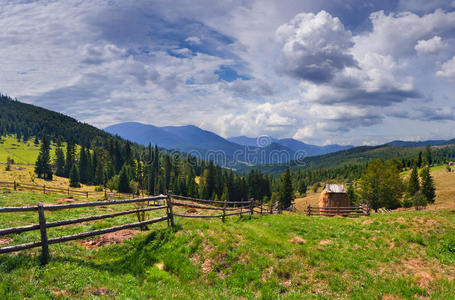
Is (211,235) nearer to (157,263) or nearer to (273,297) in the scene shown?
(157,263)

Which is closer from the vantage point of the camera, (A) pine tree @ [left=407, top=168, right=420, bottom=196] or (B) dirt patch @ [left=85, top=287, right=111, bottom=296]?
(B) dirt patch @ [left=85, top=287, right=111, bottom=296]

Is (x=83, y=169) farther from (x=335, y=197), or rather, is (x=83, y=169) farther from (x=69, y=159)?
(x=335, y=197)

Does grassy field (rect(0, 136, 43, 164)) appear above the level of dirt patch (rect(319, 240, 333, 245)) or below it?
above

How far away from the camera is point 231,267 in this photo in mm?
10156

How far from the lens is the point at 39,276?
7.40m

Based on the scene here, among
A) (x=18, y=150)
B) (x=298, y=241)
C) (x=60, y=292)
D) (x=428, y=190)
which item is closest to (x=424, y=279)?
(x=298, y=241)

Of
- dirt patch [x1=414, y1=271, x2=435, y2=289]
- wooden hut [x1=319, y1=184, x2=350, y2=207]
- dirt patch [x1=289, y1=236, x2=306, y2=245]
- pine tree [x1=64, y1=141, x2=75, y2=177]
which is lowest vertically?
wooden hut [x1=319, y1=184, x2=350, y2=207]

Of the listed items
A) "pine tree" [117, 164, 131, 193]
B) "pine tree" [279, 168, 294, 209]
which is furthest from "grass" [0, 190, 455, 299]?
"pine tree" [117, 164, 131, 193]

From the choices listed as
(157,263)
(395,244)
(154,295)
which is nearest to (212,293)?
(154,295)

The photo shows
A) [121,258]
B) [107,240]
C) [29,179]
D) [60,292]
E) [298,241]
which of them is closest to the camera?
[60,292]

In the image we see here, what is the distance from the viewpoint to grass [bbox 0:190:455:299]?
7621mm

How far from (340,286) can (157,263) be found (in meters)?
8.09

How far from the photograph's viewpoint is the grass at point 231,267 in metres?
7.62

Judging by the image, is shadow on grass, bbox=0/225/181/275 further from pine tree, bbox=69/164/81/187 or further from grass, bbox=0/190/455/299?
pine tree, bbox=69/164/81/187
